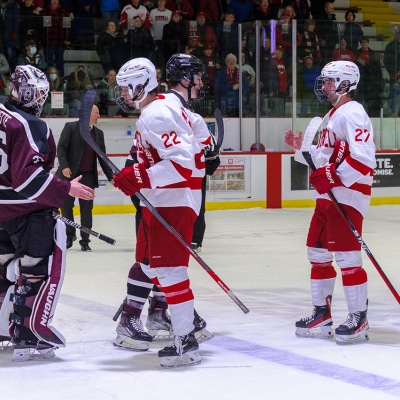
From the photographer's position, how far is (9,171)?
4289 mm

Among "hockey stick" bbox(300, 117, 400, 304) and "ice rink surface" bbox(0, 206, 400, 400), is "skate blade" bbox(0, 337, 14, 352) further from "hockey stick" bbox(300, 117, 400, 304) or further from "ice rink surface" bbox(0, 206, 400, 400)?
"hockey stick" bbox(300, 117, 400, 304)

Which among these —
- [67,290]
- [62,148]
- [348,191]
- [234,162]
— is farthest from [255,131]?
[348,191]

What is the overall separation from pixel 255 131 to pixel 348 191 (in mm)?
8518

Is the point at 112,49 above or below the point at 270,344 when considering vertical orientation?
above

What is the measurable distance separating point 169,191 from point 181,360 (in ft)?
2.37

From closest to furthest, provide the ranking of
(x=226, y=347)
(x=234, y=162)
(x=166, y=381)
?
(x=166, y=381) < (x=226, y=347) < (x=234, y=162)

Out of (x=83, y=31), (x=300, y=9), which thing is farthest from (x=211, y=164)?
(x=300, y=9)

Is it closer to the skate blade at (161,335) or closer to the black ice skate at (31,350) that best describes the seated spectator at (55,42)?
the skate blade at (161,335)

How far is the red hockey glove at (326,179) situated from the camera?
15.3 ft

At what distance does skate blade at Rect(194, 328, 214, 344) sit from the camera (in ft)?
15.5

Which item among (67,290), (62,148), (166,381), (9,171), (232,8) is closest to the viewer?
(166,381)

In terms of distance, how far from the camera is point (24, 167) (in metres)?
4.17

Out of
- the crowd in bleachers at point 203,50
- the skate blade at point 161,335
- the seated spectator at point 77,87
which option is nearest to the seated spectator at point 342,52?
the crowd in bleachers at point 203,50

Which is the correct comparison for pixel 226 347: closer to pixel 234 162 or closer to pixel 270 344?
pixel 270 344
